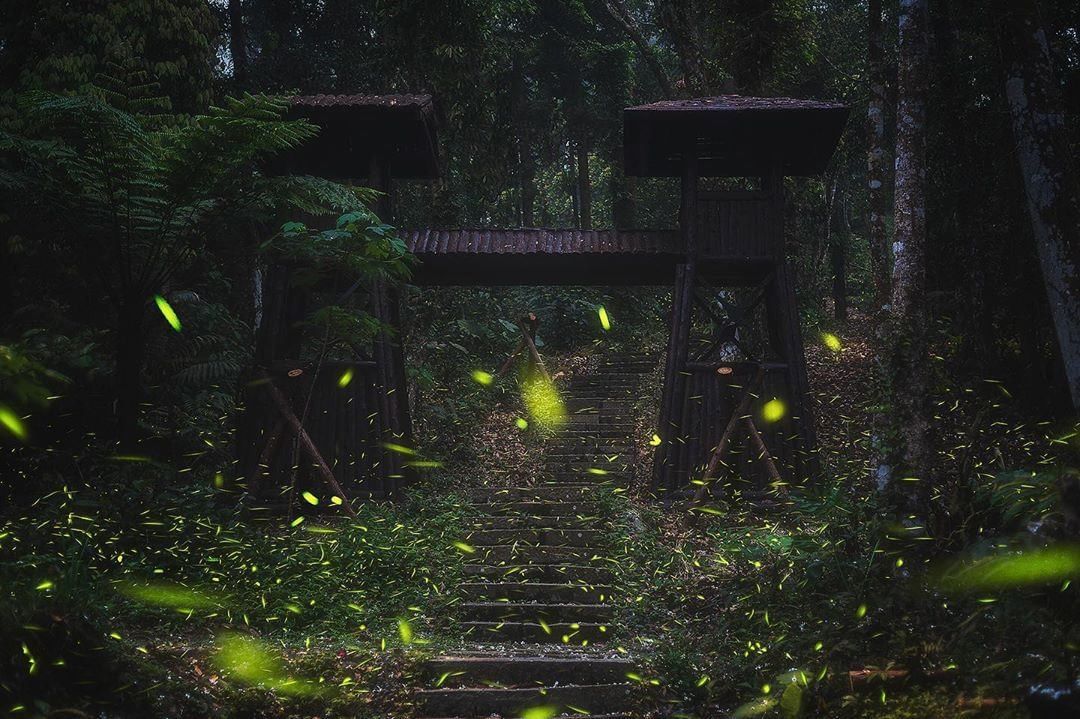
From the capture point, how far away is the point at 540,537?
1068 cm

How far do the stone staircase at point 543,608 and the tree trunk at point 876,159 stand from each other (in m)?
6.43

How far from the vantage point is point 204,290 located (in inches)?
655

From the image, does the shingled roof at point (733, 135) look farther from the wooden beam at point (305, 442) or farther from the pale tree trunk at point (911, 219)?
the wooden beam at point (305, 442)

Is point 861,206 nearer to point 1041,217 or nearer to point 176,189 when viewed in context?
point 1041,217

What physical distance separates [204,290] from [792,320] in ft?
38.3

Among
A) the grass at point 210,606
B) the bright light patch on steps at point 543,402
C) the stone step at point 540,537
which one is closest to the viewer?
the grass at point 210,606

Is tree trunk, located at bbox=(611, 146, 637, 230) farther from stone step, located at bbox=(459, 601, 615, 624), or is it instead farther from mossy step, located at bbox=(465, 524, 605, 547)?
stone step, located at bbox=(459, 601, 615, 624)

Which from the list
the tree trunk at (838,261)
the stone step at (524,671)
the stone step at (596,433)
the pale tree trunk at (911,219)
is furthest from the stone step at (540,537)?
the tree trunk at (838,261)

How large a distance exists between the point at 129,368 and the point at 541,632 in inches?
216

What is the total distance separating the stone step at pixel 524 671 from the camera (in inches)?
281

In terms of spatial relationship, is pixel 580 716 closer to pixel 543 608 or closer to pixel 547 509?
pixel 543 608

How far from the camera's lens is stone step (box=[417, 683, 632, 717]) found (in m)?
6.70

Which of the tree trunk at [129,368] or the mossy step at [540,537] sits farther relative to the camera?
the mossy step at [540,537]

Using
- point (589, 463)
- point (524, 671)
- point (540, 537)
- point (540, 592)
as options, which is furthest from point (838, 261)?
point (524, 671)
